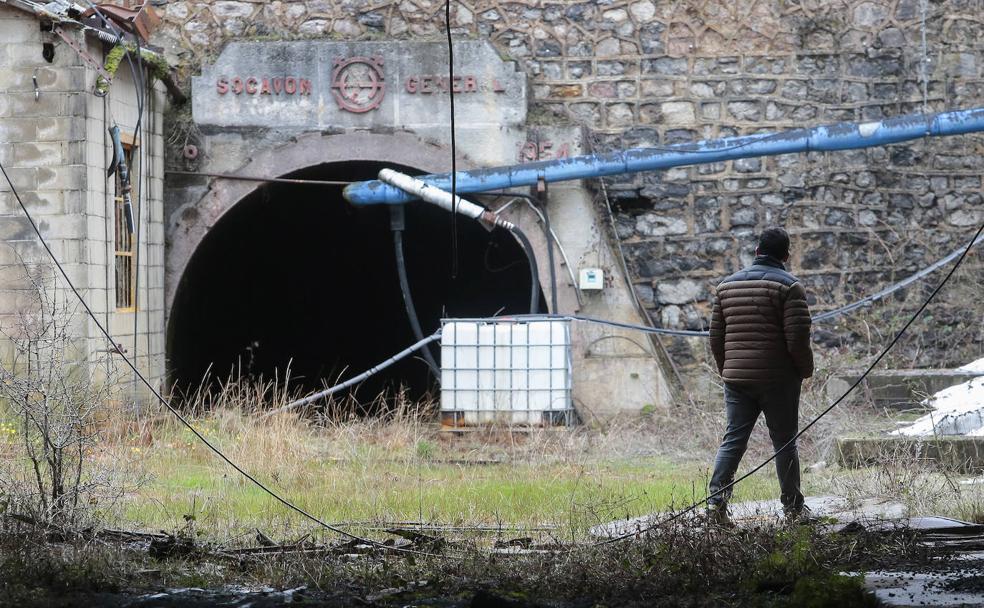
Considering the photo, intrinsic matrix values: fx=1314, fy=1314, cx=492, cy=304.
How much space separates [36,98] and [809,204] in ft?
22.6

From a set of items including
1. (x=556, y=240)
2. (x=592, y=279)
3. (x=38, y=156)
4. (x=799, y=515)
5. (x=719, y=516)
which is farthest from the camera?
(x=556, y=240)

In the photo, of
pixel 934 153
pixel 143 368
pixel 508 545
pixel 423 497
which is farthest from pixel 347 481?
pixel 934 153

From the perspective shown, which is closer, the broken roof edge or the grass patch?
the grass patch

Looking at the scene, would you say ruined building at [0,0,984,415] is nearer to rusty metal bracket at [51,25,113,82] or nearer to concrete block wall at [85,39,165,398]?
concrete block wall at [85,39,165,398]

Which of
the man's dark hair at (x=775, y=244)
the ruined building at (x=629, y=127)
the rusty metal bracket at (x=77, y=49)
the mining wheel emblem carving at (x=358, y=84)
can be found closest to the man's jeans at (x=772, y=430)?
the man's dark hair at (x=775, y=244)

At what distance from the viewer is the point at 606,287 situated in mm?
12203

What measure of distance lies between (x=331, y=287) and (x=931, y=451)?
36.6 ft

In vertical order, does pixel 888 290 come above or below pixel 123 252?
below

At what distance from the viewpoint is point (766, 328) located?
280 inches

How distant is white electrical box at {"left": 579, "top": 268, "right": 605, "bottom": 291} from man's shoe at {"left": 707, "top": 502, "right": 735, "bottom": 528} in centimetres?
534

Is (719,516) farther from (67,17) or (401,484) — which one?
(67,17)

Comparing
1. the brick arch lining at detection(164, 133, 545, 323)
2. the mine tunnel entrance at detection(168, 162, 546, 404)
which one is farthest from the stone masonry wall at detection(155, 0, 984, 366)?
the mine tunnel entrance at detection(168, 162, 546, 404)

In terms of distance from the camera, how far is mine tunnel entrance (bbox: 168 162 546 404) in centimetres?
1488

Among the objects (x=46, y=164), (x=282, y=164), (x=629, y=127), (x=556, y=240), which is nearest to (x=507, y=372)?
(x=556, y=240)
